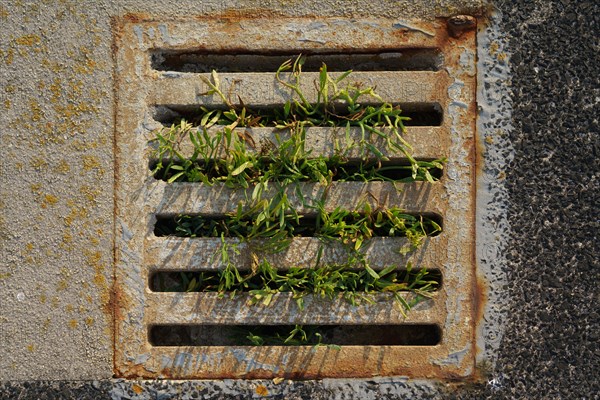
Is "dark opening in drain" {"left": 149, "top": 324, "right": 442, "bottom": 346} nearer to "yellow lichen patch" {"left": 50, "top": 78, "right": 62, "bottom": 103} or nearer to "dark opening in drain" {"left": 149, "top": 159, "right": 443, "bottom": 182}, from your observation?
"dark opening in drain" {"left": 149, "top": 159, "right": 443, "bottom": 182}

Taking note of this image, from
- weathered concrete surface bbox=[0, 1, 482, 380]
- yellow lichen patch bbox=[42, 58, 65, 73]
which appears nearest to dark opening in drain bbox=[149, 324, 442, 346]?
weathered concrete surface bbox=[0, 1, 482, 380]

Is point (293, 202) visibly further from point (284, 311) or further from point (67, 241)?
point (67, 241)

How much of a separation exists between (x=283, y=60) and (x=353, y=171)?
39cm

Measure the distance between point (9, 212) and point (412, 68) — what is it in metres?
1.25

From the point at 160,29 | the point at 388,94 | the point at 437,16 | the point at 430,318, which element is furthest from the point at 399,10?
the point at 430,318

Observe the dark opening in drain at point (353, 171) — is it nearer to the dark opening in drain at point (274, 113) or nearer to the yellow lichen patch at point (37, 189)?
the dark opening in drain at point (274, 113)

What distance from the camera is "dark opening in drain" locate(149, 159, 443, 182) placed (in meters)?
1.65

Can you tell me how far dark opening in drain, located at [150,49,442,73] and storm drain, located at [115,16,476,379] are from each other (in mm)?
18

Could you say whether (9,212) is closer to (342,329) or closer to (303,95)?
(303,95)

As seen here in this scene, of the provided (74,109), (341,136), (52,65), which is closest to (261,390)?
(341,136)

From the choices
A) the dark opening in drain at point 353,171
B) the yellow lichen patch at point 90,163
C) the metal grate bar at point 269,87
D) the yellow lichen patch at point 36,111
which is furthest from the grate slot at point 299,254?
the yellow lichen patch at point 36,111

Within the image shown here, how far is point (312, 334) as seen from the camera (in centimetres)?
170

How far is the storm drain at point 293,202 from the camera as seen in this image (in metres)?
1.64

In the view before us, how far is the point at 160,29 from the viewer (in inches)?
65.9
